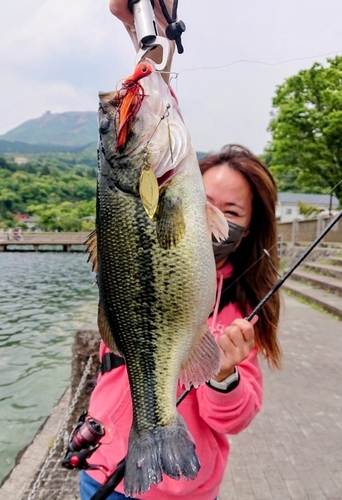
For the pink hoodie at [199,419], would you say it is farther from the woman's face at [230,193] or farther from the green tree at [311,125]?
the green tree at [311,125]

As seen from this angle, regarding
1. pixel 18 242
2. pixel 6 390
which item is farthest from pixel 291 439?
pixel 18 242

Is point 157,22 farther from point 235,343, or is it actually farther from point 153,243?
point 235,343

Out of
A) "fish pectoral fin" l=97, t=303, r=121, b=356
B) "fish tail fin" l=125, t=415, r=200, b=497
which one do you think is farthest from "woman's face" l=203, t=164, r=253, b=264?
"fish tail fin" l=125, t=415, r=200, b=497

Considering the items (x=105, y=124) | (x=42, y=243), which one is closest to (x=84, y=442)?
(x=105, y=124)

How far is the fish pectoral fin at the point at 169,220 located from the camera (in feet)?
4.11

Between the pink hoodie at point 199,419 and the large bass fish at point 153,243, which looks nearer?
the large bass fish at point 153,243

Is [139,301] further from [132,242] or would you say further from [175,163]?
[175,163]

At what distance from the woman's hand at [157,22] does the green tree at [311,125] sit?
21568mm

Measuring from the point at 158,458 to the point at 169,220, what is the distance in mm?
699

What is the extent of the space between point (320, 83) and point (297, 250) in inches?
375

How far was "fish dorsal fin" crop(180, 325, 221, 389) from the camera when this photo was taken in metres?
1.35

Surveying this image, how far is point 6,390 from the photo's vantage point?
7473 mm

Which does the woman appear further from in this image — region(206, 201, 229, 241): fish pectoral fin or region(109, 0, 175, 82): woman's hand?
region(206, 201, 229, 241): fish pectoral fin

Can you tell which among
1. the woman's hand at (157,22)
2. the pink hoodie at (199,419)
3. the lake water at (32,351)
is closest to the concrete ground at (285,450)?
the lake water at (32,351)
